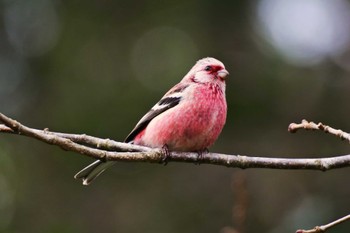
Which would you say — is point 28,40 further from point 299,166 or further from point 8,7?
point 299,166

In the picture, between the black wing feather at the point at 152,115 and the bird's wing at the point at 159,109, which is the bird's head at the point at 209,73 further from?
the black wing feather at the point at 152,115

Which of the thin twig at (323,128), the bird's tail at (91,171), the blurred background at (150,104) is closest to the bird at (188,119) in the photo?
the bird's tail at (91,171)

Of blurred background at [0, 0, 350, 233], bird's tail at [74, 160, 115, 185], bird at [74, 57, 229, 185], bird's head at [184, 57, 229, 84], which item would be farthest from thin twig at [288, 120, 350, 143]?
blurred background at [0, 0, 350, 233]

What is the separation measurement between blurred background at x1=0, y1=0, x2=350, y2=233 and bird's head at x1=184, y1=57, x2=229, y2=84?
4536mm

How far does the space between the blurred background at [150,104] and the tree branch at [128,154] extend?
6.30 metres

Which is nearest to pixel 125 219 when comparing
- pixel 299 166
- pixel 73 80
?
pixel 73 80

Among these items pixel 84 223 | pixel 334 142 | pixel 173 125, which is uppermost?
pixel 173 125

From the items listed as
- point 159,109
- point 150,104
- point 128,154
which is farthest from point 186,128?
point 150,104

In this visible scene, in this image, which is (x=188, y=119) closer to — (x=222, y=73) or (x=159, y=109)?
(x=159, y=109)

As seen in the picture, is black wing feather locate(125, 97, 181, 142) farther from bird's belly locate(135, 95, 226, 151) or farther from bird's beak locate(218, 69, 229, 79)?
bird's beak locate(218, 69, 229, 79)

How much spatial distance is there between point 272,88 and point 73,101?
3913mm

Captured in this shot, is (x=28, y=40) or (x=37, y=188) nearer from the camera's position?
(x=37, y=188)

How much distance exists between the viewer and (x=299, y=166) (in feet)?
17.1

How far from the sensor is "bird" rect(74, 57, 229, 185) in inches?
269
